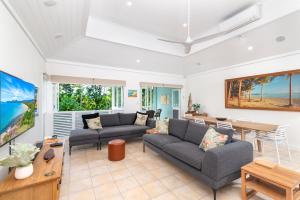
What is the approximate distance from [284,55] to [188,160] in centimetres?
402

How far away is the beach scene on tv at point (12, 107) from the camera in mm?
1558

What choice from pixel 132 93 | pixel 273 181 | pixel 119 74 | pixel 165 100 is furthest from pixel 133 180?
pixel 165 100

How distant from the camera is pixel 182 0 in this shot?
9.61 feet

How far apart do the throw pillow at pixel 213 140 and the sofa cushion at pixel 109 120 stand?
3.03 meters

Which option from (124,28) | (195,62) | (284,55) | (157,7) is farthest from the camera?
(195,62)

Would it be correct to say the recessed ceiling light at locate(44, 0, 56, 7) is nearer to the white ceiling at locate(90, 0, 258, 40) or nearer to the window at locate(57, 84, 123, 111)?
the white ceiling at locate(90, 0, 258, 40)

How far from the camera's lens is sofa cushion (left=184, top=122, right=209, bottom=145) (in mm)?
2824

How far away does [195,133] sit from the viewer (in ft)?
9.68

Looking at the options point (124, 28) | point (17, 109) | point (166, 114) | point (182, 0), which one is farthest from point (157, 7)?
point (166, 114)

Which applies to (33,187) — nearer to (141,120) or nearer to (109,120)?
(109,120)

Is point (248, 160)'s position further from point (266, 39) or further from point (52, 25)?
point (52, 25)

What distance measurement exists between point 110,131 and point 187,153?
237cm

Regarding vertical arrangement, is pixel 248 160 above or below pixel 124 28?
below

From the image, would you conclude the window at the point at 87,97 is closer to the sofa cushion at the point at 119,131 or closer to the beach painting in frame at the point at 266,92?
the sofa cushion at the point at 119,131
